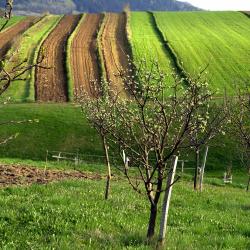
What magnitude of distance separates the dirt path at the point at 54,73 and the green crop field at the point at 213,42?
52.5 feet

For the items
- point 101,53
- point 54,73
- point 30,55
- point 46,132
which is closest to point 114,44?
point 101,53

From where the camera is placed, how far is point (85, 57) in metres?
71.2

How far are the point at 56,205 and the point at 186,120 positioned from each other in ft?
19.1

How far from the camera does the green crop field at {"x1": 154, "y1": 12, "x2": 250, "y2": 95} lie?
6794 centimetres

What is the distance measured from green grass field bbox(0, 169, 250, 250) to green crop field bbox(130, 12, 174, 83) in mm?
43920

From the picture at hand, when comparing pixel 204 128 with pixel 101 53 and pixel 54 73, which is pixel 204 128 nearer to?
pixel 54 73

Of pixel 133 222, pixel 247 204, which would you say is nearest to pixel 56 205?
pixel 133 222

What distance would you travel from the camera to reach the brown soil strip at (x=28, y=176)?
2510cm

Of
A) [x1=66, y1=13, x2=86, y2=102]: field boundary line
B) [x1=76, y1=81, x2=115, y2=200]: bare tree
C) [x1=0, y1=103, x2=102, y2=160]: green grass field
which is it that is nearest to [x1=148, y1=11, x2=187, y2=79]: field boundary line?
[x1=66, y1=13, x2=86, y2=102]: field boundary line

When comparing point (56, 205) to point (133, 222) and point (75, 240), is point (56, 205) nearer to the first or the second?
point (133, 222)

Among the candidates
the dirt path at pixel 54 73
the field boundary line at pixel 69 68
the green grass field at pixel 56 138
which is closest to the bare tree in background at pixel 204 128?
the green grass field at pixel 56 138

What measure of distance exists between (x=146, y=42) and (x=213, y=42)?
1253 centimetres

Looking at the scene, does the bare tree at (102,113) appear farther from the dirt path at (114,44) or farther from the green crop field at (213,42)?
the dirt path at (114,44)

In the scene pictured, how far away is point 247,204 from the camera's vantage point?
70.6 ft
